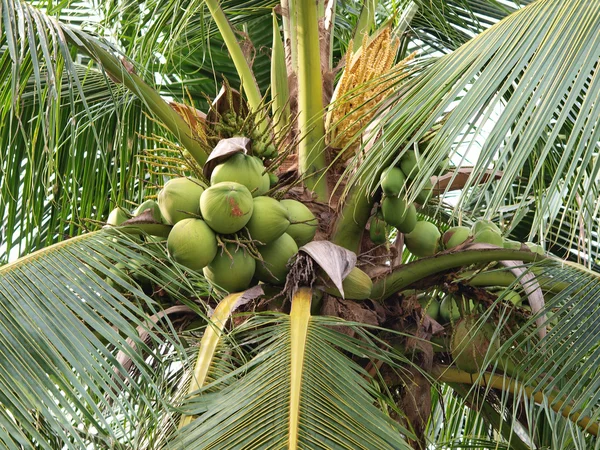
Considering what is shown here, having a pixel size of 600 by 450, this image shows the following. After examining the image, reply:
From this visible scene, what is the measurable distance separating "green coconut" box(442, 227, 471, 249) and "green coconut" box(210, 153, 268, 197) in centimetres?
57

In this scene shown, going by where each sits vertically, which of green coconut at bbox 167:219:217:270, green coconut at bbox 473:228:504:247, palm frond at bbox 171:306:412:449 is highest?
green coconut at bbox 167:219:217:270

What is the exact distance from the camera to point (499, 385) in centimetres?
218

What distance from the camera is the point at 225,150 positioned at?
6.41 feet

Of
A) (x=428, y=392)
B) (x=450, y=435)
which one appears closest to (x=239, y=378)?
(x=428, y=392)

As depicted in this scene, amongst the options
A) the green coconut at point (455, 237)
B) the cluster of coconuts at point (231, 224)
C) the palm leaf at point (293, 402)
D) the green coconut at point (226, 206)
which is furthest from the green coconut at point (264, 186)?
the green coconut at point (455, 237)

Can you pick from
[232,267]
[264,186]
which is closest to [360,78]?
[264,186]

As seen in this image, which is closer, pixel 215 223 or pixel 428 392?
pixel 215 223

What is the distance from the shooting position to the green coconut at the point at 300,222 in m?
2.05

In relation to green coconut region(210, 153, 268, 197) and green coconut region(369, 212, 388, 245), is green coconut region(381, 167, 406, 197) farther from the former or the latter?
green coconut region(210, 153, 268, 197)

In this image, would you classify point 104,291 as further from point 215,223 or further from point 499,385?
point 499,385

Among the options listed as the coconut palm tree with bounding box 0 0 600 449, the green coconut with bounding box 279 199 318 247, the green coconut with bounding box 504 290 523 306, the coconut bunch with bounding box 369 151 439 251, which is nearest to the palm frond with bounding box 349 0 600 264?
the coconut palm tree with bounding box 0 0 600 449

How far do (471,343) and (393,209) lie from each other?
403 mm

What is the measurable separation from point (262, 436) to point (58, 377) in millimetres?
405

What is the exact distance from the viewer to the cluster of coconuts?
1862 millimetres
